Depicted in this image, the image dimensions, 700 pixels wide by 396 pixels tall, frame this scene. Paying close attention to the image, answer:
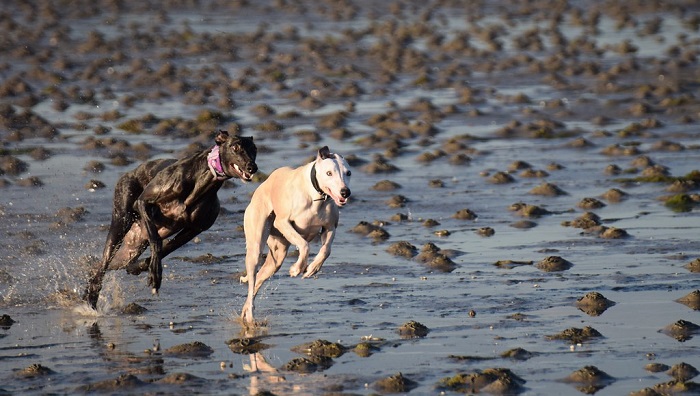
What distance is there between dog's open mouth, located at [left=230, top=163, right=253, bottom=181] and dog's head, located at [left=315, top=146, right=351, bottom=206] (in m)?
0.75

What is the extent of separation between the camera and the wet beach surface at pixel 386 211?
447 inches

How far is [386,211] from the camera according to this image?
1852 centimetres

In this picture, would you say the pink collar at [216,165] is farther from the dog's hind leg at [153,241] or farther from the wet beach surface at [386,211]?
the wet beach surface at [386,211]

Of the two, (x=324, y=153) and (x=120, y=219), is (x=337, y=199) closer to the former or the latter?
(x=324, y=153)

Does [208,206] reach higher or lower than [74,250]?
higher

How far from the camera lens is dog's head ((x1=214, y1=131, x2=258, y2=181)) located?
41.3ft

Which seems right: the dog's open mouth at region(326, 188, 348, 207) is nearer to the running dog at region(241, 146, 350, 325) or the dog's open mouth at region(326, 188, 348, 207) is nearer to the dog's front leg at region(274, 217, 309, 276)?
the running dog at region(241, 146, 350, 325)

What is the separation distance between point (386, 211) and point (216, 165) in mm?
5771

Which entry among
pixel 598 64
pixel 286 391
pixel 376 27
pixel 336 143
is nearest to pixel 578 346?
pixel 286 391

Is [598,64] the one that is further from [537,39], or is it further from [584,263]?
[584,263]

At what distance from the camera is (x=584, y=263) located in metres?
15.1

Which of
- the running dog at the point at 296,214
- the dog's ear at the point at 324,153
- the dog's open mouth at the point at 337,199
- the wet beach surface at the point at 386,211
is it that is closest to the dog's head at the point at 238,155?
the running dog at the point at 296,214

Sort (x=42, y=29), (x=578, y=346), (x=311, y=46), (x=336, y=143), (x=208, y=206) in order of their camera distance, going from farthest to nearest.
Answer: (x=42, y=29) < (x=311, y=46) < (x=336, y=143) < (x=208, y=206) < (x=578, y=346)

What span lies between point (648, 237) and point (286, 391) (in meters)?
7.04
